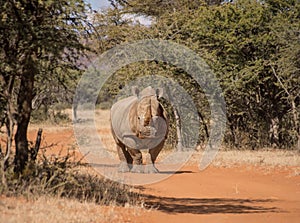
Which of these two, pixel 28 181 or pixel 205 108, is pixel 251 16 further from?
pixel 28 181

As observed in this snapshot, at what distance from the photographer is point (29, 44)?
8891mm

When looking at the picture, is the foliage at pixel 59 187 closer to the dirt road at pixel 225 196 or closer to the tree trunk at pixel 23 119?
the tree trunk at pixel 23 119

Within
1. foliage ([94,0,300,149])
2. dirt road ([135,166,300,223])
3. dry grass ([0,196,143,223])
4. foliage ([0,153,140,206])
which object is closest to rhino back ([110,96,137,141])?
dirt road ([135,166,300,223])

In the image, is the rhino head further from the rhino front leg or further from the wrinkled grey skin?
the rhino front leg

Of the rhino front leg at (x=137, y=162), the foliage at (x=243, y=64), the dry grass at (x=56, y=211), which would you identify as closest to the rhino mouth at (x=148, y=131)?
the rhino front leg at (x=137, y=162)

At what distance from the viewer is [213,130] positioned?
80.7ft

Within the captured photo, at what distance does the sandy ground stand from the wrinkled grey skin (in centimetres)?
93

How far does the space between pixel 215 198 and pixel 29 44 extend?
501 centimetres

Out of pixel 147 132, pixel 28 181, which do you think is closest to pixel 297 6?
pixel 147 132

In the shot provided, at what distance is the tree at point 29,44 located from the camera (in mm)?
8742

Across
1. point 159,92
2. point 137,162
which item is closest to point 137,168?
point 137,162

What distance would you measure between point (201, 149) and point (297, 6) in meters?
6.80

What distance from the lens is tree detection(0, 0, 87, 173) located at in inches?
344

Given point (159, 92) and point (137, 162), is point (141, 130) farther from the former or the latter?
point (159, 92)
